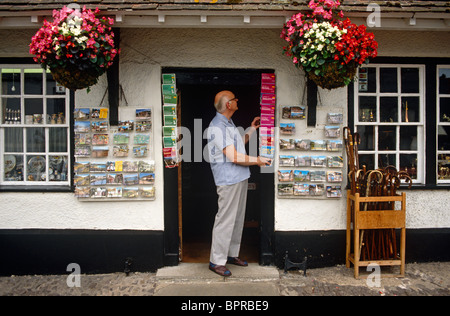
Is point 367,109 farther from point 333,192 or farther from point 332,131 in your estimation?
point 333,192

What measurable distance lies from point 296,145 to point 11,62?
3985mm

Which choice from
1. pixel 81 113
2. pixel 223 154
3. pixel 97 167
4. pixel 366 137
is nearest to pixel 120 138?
pixel 97 167

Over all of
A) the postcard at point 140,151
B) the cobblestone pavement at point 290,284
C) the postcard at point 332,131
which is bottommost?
the cobblestone pavement at point 290,284

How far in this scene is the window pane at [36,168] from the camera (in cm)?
500

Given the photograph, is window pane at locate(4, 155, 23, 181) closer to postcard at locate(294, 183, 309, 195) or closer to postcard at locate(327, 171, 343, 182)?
postcard at locate(294, 183, 309, 195)

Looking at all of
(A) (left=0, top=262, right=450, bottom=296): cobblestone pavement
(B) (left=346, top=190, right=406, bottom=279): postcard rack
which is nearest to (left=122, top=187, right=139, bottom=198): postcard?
(A) (left=0, top=262, right=450, bottom=296): cobblestone pavement

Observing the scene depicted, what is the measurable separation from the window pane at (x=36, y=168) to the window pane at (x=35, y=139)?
0.36ft

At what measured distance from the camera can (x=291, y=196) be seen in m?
4.87

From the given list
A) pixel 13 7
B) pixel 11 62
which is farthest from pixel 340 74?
pixel 11 62

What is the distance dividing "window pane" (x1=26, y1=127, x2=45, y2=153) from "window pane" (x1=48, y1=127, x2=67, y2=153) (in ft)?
0.37

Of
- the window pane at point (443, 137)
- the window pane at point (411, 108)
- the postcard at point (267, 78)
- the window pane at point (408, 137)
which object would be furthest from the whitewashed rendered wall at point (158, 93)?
the window pane at point (443, 137)

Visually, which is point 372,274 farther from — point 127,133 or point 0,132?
point 0,132

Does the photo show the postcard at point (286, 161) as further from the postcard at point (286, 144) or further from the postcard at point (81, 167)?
the postcard at point (81, 167)

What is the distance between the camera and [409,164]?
514 cm
